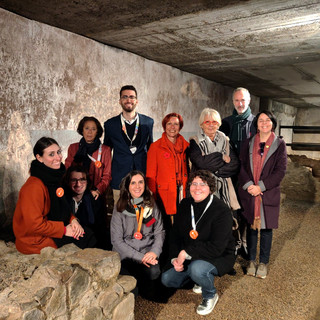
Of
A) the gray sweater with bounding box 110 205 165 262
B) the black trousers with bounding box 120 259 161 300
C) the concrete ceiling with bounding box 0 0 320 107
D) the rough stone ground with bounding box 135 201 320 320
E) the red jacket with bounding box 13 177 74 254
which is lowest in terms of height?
the rough stone ground with bounding box 135 201 320 320

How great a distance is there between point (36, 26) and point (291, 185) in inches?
272

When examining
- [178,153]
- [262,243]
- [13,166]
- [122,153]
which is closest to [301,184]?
[262,243]

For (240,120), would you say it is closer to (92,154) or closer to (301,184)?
(92,154)

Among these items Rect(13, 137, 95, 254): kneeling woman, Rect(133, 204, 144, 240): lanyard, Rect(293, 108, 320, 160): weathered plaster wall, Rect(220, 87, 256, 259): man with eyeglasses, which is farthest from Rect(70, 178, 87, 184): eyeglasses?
Rect(293, 108, 320, 160): weathered plaster wall

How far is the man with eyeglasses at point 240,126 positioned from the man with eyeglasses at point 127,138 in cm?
119

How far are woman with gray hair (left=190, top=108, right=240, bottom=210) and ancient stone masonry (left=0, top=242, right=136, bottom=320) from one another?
1606mm

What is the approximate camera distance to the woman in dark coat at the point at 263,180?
11.8ft

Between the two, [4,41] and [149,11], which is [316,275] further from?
[4,41]

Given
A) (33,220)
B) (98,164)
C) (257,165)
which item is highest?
(257,165)

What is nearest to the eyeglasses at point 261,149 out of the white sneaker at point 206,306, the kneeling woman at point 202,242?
the kneeling woman at point 202,242

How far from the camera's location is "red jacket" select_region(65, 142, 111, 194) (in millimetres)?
3812

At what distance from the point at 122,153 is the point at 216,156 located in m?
1.18

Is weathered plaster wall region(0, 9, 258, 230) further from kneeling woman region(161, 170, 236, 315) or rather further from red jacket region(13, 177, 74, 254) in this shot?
kneeling woman region(161, 170, 236, 315)

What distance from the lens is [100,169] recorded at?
12.6 ft
